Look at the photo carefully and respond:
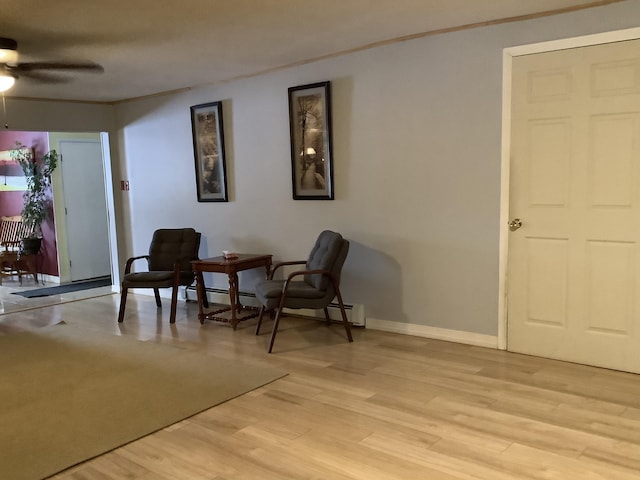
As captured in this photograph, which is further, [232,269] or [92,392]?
[232,269]

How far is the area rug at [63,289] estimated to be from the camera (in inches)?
273

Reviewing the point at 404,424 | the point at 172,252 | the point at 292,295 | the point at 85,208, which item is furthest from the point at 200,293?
the point at 85,208

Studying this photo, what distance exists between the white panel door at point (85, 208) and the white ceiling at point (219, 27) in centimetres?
294

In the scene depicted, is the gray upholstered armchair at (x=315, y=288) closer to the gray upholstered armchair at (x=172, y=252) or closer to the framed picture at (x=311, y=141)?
the framed picture at (x=311, y=141)

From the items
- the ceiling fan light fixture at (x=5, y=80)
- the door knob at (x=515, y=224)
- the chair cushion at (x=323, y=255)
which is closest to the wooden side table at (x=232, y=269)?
the chair cushion at (x=323, y=255)

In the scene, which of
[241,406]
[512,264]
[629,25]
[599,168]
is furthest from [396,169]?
[241,406]

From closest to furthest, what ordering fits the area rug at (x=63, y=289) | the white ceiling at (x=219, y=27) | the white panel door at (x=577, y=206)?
the white ceiling at (x=219, y=27)
the white panel door at (x=577, y=206)
the area rug at (x=63, y=289)

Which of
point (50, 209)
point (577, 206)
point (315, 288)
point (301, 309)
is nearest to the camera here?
point (577, 206)

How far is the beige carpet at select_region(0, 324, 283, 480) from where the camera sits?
273 centimetres

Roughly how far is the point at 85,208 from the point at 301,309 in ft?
14.4

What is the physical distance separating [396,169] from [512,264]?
117 centimetres

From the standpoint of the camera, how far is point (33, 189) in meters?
7.53

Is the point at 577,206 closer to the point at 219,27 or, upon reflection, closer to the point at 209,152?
the point at 219,27

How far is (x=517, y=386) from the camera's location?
3.32 metres
